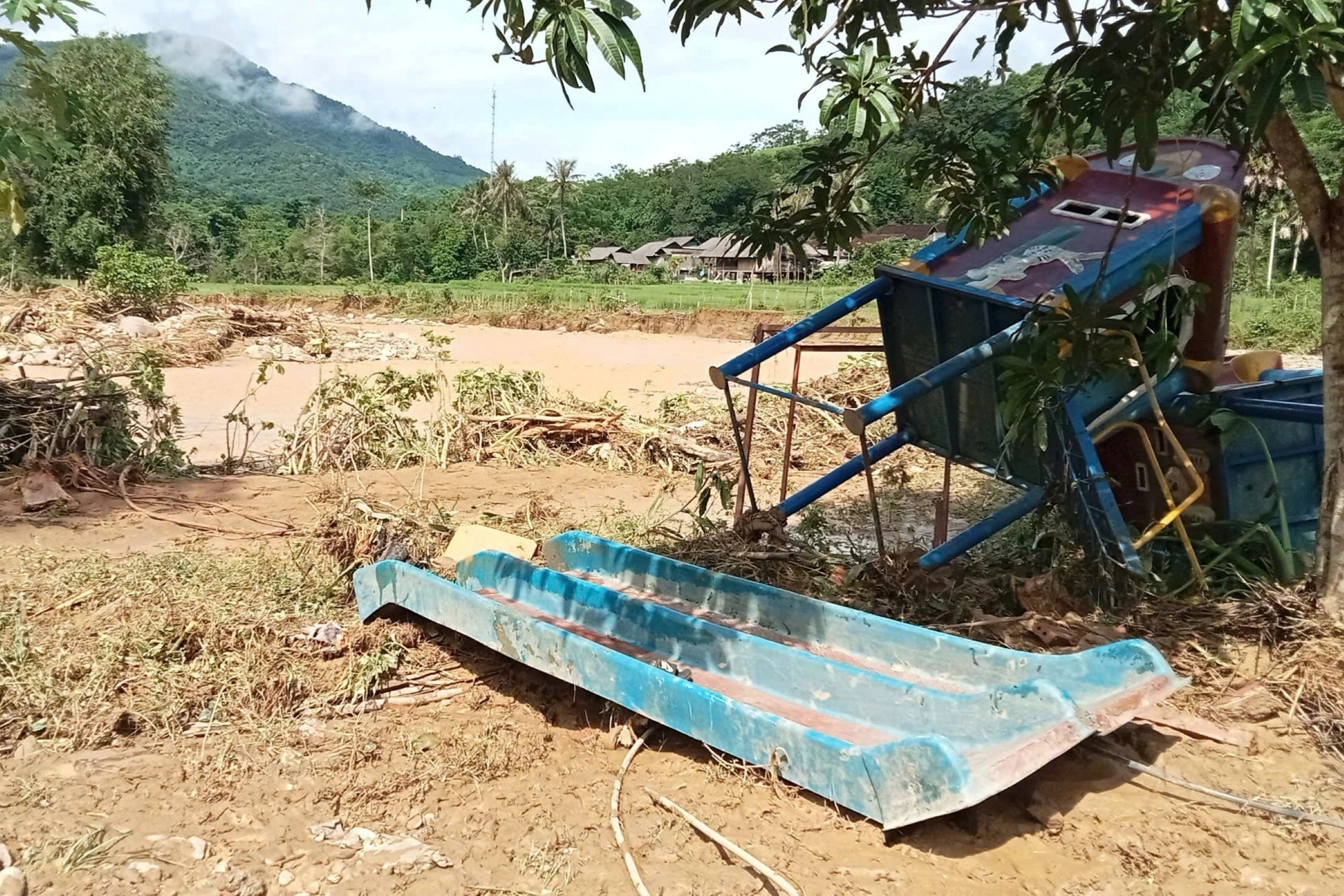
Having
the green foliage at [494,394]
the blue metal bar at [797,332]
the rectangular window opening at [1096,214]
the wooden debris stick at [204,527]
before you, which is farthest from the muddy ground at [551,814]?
the green foliage at [494,394]

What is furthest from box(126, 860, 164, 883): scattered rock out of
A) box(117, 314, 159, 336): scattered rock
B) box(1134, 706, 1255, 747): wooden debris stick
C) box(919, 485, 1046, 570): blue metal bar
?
box(117, 314, 159, 336): scattered rock

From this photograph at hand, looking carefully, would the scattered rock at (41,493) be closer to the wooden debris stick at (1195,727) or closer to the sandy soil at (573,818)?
the sandy soil at (573,818)

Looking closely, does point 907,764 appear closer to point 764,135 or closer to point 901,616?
point 901,616

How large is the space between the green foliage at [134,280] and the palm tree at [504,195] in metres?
49.0

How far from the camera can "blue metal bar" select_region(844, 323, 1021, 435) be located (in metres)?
4.14

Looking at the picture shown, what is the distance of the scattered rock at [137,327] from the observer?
21.5m

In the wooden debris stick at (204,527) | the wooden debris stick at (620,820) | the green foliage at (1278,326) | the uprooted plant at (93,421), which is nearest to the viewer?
the wooden debris stick at (620,820)

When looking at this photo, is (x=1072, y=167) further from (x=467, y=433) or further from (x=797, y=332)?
(x=467, y=433)

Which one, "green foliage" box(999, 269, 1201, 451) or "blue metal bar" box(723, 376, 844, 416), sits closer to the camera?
"green foliage" box(999, 269, 1201, 451)

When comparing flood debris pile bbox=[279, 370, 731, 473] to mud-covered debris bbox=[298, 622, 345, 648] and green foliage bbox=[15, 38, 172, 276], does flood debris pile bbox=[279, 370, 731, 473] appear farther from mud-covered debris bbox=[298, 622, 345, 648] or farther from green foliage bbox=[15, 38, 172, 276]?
green foliage bbox=[15, 38, 172, 276]

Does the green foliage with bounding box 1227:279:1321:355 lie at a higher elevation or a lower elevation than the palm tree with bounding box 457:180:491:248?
lower

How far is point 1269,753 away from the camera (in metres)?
3.33

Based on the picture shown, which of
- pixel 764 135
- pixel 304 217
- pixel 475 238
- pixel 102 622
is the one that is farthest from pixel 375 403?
pixel 764 135

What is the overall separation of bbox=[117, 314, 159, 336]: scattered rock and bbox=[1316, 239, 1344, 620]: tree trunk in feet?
71.6
